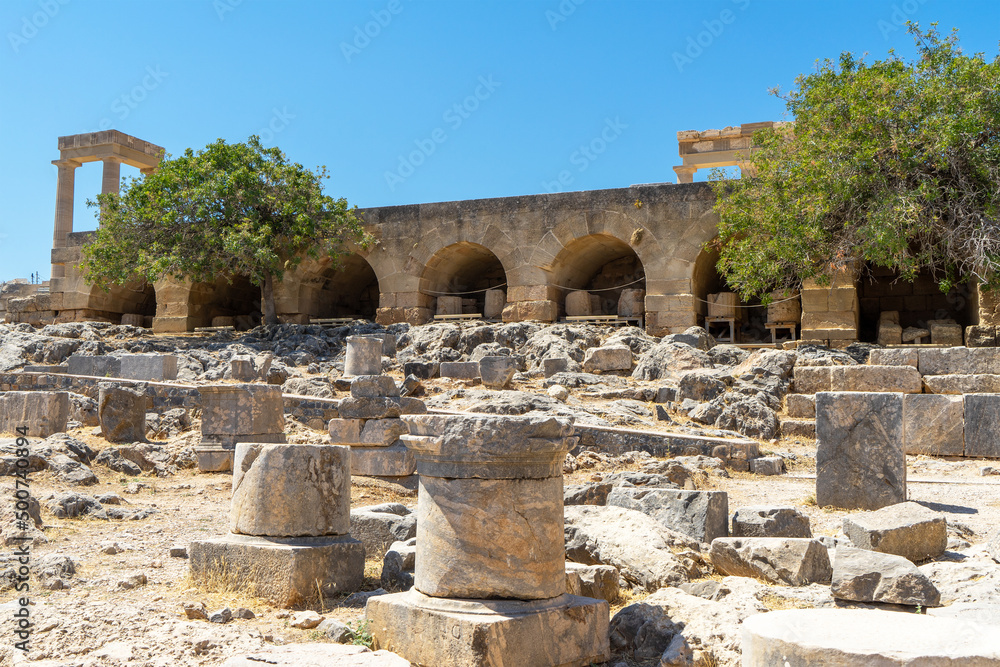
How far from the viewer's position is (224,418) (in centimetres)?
1011

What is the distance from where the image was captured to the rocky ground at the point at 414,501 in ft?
13.9

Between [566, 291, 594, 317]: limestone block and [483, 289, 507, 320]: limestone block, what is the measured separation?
1.54 metres

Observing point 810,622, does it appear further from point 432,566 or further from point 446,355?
point 446,355

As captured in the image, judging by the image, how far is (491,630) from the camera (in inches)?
147

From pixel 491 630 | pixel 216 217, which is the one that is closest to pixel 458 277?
pixel 216 217

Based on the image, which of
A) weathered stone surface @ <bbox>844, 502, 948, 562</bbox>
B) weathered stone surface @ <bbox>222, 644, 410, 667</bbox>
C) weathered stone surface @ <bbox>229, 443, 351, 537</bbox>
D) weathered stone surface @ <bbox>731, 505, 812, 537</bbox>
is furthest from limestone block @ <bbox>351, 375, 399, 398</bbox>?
weathered stone surface @ <bbox>222, 644, 410, 667</bbox>

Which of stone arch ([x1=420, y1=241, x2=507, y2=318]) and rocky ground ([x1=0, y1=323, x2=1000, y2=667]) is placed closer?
rocky ground ([x1=0, y1=323, x2=1000, y2=667])

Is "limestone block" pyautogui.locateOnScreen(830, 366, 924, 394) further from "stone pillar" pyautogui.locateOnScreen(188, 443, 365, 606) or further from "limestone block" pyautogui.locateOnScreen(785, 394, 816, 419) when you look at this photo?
"stone pillar" pyautogui.locateOnScreen(188, 443, 365, 606)

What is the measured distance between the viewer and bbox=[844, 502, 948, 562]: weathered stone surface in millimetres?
5270

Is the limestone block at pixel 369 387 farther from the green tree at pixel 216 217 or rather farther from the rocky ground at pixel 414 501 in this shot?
the green tree at pixel 216 217

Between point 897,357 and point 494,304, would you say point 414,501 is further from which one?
point 494,304

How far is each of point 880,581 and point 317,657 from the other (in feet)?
9.30

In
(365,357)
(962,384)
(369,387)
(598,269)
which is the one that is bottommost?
(369,387)

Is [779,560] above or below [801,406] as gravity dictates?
below
